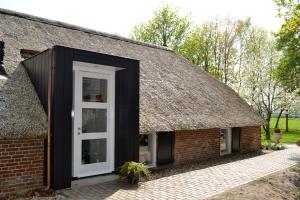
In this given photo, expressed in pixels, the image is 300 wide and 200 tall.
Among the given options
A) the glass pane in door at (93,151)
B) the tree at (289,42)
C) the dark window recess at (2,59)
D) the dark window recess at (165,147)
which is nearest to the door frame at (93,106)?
the glass pane in door at (93,151)

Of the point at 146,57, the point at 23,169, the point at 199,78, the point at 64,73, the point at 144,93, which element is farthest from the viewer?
the point at 199,78

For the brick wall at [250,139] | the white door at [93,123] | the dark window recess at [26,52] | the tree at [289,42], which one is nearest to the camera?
the white door at [93,123]

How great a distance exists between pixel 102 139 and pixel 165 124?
88.1 inches

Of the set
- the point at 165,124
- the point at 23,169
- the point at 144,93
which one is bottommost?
the point at 23,169

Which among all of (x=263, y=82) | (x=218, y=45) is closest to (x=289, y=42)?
(x=263, y=82)

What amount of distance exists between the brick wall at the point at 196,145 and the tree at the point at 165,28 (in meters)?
21.6

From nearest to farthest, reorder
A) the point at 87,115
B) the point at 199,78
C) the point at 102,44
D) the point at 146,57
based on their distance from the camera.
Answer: the point at 87,115 → the point at 102,44 → the point at 146,57 → the point at 199,78

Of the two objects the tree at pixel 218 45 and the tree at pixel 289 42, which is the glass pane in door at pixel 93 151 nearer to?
the tree at pixel 289 42

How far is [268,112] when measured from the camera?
89.5ft

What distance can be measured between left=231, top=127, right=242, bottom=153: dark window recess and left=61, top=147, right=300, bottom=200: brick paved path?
2897 mm

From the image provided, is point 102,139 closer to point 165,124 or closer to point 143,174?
point 143,174

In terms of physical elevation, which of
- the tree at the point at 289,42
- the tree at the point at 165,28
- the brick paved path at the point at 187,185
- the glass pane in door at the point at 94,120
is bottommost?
the brick paved path at the point at 187,185

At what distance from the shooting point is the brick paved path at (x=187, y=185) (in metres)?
7.00

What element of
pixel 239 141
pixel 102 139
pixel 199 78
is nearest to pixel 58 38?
pixel 102 139
